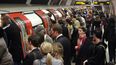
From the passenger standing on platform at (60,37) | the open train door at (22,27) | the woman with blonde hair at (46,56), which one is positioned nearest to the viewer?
the woman with blonde hair at (46,56)

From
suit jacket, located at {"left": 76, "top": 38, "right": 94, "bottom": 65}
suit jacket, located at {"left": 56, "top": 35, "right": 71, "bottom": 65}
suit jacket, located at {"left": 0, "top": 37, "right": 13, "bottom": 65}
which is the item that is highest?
suit jacket, located at {"left": 0, "top": 37, "right": 13, "bottom": 65}

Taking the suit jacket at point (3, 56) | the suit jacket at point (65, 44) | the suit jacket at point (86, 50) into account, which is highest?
the suit jacket at point (3, 56)

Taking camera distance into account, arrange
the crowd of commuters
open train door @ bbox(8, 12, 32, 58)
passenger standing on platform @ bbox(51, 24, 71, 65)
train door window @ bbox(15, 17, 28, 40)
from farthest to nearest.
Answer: train door window @ bbox(15, 17, 28, 40), open train door @ bbox(8, 12, 32, 58), passenger standing on platform @ bbox(51, 24, 71, 65), the crowd of commuters

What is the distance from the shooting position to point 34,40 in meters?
5.09

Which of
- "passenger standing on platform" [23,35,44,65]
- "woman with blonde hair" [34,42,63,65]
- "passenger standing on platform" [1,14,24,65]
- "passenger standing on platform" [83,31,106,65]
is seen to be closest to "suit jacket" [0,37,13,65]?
"passenger standing on platform" [23,35,44,65]

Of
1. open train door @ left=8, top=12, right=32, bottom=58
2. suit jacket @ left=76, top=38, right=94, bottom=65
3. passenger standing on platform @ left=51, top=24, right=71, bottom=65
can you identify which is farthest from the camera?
suit jacket @ left=76, top=38, right=94, bottom=65

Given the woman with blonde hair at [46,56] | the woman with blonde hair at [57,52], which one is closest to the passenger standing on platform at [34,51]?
the woman with blonde hair at [46,56]

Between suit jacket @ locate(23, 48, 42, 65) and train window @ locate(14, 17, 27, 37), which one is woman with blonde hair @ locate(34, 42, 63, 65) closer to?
suit jacket @ locate(23, 48, 42, 65)

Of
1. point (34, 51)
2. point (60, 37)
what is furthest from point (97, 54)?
point (34, 51)

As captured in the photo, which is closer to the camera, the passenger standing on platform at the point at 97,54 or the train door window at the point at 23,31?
the passenger standing on platform at the point at 97,54

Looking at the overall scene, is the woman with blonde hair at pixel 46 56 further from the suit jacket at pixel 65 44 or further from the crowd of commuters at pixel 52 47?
the suit jacket at pixel 65 44

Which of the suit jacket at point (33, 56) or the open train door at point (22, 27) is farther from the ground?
the suit jacket at point (33, 56)

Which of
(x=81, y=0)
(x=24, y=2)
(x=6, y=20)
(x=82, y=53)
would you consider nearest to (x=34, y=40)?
(x=6, y=20)

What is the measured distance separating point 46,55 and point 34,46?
37 centimetres
